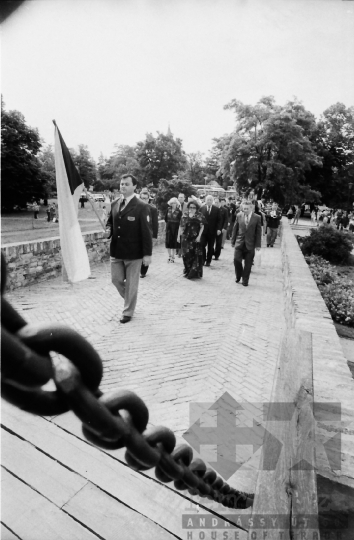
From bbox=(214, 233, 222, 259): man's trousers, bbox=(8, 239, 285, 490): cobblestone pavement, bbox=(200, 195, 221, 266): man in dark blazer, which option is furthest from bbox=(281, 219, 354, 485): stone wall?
bbox=(214, 233, 222, 259): man's trousers

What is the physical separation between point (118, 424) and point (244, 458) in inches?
89.4

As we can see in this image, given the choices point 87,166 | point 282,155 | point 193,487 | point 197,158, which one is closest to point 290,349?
point 193,487

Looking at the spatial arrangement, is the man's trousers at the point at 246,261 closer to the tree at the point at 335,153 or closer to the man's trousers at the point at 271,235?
the man's trousers at the point at 271,235

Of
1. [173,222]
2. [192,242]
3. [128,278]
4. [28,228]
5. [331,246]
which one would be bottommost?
[28,228]

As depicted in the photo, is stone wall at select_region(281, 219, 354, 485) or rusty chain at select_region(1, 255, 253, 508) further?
stone wall at select_region(281, 219, 354, 485)

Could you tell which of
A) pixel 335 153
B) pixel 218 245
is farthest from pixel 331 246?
pixel 335 153

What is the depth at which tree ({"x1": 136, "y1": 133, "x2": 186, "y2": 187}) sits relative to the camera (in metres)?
36.4

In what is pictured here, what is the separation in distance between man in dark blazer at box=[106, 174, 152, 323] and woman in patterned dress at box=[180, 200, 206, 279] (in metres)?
3.12

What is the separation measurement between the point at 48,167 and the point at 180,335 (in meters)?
54.2

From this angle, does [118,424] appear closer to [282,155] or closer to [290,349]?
[290,349]

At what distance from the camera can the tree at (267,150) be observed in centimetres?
1983

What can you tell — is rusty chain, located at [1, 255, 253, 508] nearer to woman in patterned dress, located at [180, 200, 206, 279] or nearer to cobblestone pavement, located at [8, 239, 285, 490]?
cobblestone pavement, located at [8, 239, 285, 490]

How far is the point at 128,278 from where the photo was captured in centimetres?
511

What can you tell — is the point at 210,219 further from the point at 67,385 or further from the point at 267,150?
the point at 267,150
